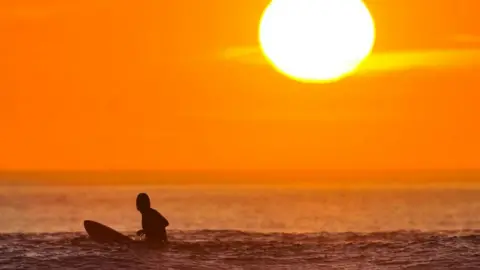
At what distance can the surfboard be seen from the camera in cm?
3691

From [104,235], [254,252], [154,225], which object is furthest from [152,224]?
[254,252]

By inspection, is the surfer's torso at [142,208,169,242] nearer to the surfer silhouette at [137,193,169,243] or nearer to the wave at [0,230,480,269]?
the surfer silhouette at [137,193,169,243]

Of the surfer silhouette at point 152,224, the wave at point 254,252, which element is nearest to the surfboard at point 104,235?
the wave at point 254,252

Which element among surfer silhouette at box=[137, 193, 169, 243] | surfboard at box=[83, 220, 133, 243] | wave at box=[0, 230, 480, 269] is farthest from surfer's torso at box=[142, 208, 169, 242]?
surfboard at box=[83, 220, 133, 243]

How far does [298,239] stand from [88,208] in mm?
39107

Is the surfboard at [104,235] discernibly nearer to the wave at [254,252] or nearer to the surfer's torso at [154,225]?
the wave at [254,252]

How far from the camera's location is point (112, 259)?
31969 millimetres

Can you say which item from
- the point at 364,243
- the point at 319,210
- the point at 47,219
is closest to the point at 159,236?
the point at 364,243

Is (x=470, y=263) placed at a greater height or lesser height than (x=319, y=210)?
lesser

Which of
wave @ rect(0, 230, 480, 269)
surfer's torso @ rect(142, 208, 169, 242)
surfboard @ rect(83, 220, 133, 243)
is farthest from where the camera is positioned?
surfboard @ rect(83, 220, 133, 243)

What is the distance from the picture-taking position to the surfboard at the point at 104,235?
36906 mm

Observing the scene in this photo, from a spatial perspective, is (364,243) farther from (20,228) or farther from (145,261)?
(20,228)

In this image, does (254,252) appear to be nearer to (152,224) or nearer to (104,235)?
(152,224)

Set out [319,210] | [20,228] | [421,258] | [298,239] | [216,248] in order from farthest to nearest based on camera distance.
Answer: [319,210], [20,228], [298,239], [216,248], [421,258]
